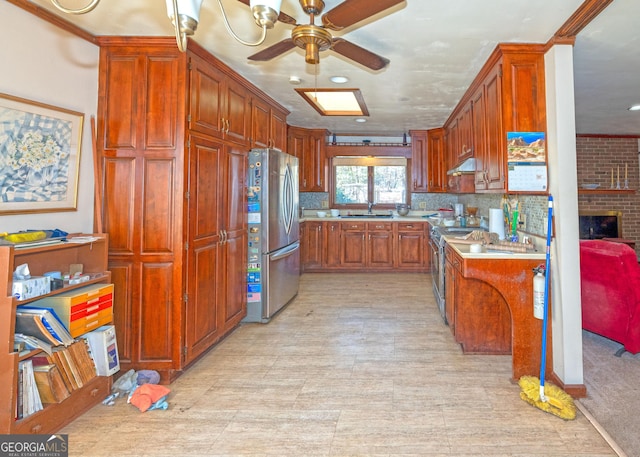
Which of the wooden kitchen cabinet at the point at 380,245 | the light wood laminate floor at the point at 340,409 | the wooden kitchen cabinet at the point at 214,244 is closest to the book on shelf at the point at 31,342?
the light wood laminate floor at the point at 340,409

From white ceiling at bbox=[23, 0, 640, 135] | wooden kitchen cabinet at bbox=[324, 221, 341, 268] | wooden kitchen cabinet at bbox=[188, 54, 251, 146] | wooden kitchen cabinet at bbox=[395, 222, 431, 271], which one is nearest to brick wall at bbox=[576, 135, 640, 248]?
white ceiling at bbox=[23, 0, 640, 135]

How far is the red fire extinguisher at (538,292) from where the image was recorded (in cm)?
220

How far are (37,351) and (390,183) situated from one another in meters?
5.54

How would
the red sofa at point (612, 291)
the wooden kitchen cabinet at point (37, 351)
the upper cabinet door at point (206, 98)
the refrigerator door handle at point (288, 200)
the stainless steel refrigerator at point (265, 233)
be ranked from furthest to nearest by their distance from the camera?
the refrigerator door handle at point (288, 200) < the stainless steel refrigerator at point (265, 233) < the red sofa at point (612, 291) < the upper cabinet door at point (206, 98) < the wooden kitchen cabinet at point (37, 351)

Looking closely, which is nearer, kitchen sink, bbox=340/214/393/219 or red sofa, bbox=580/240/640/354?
red sofa, bbox=580/240/640/354

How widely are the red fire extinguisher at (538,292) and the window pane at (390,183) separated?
13.6ft

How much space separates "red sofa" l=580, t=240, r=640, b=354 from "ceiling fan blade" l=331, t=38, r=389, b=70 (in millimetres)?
2338

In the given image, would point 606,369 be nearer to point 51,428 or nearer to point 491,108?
point 491,108

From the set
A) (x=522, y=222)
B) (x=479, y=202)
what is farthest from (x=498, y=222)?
(x=479, y=202)

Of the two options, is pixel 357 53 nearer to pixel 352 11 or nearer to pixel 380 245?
pixel 352 11

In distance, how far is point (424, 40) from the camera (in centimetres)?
242

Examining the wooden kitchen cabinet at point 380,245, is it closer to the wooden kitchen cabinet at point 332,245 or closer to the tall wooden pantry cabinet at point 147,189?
the wooden kitchen cabinet at point 332,245

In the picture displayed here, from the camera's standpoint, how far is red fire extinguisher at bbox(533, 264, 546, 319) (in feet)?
7.20

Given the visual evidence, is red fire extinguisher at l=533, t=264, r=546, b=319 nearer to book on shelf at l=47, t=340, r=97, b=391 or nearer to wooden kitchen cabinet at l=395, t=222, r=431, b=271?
book on shelf at l=47, t=340, r=97, b=391
